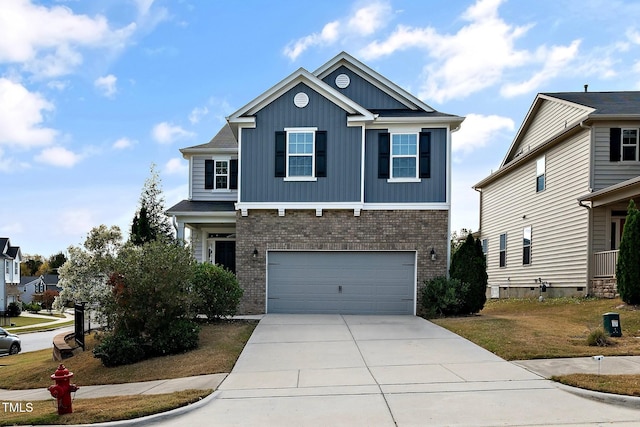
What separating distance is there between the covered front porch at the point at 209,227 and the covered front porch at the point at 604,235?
12.4 meters

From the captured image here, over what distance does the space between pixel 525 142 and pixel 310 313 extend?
15.5 metres

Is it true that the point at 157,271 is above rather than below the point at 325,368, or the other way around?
above

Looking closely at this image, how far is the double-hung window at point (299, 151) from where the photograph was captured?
17.6 m

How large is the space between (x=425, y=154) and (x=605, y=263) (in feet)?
23.3

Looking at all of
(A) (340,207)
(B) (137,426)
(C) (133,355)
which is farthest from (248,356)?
(A) (340,207)

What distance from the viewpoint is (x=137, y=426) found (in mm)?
6949

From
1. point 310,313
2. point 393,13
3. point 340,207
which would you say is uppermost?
point 393,13

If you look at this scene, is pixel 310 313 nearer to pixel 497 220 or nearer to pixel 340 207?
pixel 340 207

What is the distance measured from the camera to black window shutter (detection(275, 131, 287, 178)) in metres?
17.7

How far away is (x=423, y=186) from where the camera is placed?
17594mm

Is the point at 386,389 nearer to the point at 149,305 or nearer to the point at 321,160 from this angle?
the point at 149,305

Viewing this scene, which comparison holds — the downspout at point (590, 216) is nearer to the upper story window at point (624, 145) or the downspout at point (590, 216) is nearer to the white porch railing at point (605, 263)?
the white porch railing at point (605, 263)

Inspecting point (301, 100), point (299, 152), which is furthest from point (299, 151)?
point (301, 100)

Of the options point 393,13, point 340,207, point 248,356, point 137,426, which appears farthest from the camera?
point 340,207
